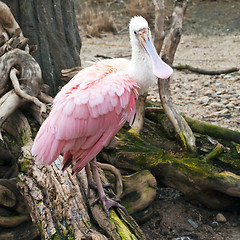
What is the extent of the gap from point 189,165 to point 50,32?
1941 millimetres

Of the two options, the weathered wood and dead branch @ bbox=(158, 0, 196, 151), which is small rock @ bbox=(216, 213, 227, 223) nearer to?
dead branch @ bbox=(158, 0, 196, 151)

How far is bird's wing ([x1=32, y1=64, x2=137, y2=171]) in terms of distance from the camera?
2.74 m

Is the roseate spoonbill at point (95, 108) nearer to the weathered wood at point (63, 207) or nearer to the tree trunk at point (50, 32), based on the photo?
the weathered wood at point (63, 207)

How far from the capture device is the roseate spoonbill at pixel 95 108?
275 cm

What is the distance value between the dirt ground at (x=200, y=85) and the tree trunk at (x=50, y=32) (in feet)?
5.58

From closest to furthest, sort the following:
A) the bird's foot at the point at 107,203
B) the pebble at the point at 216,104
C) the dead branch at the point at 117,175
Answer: the bird's foot at the point at 107,203, the dead branch at the point at 117,175, the pebble at the point at 216,104

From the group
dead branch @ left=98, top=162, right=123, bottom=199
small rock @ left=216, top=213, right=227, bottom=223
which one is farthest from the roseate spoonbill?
small rock @ left=216, top=213, right=227, bottom=223

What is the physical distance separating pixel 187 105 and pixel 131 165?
8.16 ft

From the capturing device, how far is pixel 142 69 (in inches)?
119

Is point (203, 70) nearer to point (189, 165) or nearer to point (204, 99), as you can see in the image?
point (204, 99)

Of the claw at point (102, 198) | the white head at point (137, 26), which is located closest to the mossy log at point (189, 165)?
the claw at point (102, 198)

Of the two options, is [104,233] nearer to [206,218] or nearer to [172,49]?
[206,218]

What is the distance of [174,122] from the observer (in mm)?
4105

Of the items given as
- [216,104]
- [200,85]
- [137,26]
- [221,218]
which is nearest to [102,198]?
[137,26]
